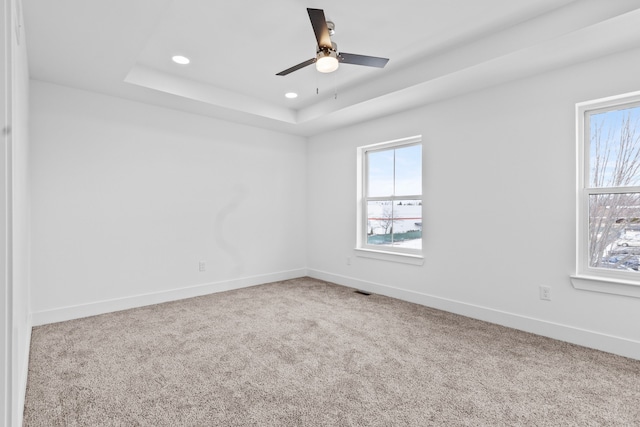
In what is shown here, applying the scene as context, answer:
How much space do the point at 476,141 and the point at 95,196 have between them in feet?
13.3

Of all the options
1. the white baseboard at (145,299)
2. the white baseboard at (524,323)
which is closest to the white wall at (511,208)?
the white baseboard at (524,323)

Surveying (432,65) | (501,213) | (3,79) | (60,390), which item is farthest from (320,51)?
(60,390)

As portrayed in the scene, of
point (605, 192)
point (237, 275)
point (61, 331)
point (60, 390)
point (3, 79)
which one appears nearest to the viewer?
point (3, 79)

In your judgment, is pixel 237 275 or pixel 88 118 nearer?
pixel 88 118

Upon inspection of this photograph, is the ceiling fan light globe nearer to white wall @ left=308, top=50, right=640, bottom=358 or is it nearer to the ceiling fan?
the ceiling fan

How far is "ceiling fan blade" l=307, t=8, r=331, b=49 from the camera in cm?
200

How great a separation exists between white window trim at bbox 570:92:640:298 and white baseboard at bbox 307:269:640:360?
385 mm

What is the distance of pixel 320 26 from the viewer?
2.13 m

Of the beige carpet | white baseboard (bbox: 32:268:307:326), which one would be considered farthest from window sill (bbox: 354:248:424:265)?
white baseboard (bbox: 32:268:307:326)

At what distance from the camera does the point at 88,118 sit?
3389mm

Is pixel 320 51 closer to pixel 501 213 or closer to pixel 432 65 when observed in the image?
pixel 432 65

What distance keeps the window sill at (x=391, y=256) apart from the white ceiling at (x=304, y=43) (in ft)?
5.92

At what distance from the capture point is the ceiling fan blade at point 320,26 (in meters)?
2.00

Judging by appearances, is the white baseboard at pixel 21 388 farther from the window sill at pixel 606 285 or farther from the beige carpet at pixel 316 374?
the window sill at pixel 606 285
